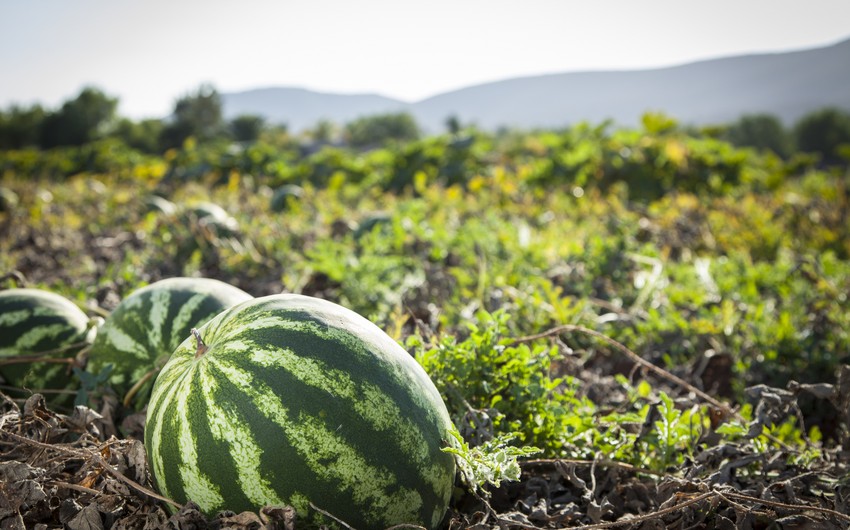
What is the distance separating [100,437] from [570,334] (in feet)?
7.86

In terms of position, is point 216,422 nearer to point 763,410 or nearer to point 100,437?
point 100,437

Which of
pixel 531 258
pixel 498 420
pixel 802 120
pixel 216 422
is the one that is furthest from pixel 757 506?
pixel 802 120

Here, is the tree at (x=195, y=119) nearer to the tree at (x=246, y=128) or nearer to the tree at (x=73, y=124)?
the tree at (x=246, y=128)

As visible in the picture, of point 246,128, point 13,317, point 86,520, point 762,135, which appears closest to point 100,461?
point 86,520

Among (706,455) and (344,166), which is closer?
(706,455)

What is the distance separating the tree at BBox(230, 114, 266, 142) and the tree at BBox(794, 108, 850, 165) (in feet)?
124

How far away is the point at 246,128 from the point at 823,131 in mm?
40384

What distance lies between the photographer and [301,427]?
145 centimetres

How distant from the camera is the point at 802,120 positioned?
47188 mm

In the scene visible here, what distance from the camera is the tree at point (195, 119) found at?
31.9 m

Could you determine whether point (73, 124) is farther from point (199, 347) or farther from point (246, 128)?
point (199, 347)

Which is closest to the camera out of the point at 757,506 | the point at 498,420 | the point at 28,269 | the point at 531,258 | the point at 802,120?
the point at 757,506

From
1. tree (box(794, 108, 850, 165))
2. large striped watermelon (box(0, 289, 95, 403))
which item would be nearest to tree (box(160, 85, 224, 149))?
large striped watermelon (box(0, 289, 95, 403))

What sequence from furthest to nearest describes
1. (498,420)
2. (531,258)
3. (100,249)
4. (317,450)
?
(100,249) < (531,258) < (498,420) < (317,450)
